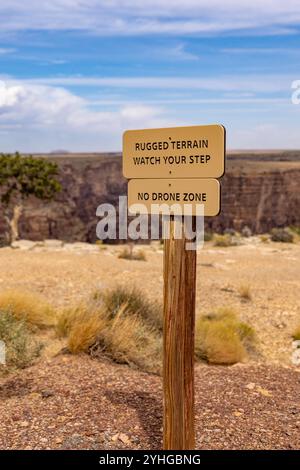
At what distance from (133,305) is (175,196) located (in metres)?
4.71

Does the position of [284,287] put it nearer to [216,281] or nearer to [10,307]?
[216,281]

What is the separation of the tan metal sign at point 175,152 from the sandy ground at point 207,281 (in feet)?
15.2

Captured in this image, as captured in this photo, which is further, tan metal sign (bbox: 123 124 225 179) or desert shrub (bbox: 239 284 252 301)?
desert shrub (bbox: 239 284 252 301)

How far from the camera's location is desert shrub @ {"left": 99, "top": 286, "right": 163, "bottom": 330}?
8.47 meters

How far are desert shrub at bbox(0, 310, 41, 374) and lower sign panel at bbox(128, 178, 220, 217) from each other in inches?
121

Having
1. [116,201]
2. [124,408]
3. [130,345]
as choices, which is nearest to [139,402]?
[124,408]

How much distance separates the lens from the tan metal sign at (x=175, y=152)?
3949 mm

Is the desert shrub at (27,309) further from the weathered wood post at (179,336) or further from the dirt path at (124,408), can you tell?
the weathered wood post at (179,336)

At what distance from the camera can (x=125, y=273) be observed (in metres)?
13.4

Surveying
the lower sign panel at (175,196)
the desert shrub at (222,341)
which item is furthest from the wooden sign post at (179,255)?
the desert shrub at (222,341)

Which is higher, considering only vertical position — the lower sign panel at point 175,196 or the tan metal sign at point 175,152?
the tan metal sign at point 175,152

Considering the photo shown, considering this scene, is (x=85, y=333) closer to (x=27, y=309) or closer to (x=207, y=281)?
(x=27, y=309)

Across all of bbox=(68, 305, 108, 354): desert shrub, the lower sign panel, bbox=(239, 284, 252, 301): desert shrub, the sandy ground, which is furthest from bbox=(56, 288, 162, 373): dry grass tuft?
bbox=(239, 284, 252, 301): desert shrub

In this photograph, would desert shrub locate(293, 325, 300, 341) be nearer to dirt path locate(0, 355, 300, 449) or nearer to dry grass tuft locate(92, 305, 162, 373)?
dirt path locate(0, 355, 300, 449)
